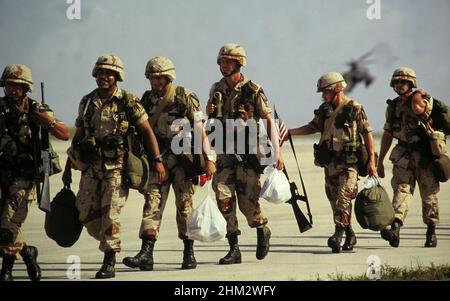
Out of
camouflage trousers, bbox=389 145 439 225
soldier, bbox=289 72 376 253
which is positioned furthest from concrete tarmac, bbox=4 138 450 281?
camouflage trousers, bbox=389 145 439 225

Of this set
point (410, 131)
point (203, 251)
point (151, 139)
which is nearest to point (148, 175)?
point (151, 139)

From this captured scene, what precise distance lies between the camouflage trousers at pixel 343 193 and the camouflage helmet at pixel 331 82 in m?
0.99

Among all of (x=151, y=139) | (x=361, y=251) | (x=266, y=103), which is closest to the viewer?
(x=151, y=139)

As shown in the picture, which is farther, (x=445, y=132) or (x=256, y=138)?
(x=445, y=132)

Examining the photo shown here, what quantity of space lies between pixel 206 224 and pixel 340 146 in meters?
2.56

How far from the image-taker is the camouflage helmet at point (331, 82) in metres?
15.0

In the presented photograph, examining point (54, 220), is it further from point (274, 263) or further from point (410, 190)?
point (410, 190)

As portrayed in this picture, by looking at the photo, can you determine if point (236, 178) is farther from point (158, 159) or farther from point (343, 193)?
point (343, 193)

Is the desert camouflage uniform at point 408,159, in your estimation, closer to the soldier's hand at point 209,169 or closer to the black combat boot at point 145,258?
the soldier's hand at point 209,169

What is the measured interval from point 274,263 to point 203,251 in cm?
175

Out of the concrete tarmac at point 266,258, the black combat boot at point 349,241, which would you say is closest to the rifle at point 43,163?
the concrete tarmac at point 266,258

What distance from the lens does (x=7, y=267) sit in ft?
40.6

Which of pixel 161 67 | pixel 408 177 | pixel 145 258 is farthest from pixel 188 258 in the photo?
pixel 408 177

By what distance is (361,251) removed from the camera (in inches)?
593
